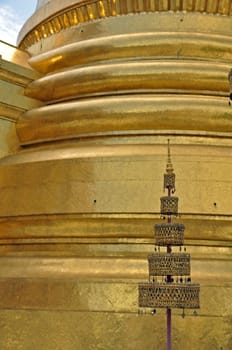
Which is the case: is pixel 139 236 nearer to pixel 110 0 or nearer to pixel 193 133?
pixel 193 133

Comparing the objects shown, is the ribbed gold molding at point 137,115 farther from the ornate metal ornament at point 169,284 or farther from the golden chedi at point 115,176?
the ornate metal ornament at point 169,284

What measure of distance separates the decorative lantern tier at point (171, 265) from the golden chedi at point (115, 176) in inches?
33.8

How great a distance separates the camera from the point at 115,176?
5.29 metres

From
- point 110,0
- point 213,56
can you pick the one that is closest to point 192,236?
point 213,56

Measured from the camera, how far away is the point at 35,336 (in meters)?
4.61

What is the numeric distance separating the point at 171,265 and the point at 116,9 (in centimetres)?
458

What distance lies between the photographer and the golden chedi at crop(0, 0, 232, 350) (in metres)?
4.58

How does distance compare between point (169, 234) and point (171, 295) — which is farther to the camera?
point (169, 234)

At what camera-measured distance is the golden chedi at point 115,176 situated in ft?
15.0

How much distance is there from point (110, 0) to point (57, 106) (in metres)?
1.95

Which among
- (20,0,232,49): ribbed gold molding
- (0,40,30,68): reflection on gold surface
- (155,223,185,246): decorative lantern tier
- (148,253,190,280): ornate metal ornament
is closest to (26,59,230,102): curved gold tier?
(20,0,232,49): ribbed gold molding

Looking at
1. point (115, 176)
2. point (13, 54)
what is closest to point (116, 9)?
point (13, 54)

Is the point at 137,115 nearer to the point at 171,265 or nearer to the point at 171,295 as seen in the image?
the point at 171,265

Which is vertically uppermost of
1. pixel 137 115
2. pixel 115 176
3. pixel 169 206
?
pixel 137 115
